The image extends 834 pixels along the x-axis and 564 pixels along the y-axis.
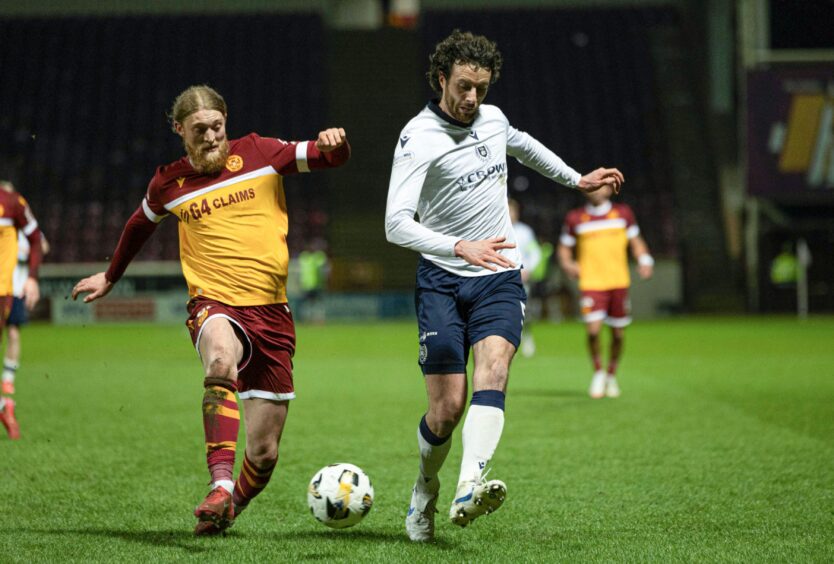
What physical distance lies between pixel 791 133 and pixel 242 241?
22.5 meters

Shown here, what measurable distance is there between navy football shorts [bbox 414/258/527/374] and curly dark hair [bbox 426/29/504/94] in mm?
869

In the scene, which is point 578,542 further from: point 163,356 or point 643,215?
point 643,215

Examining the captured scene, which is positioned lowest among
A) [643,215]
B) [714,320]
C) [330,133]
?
[714,320]

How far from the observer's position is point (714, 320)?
25.7 m

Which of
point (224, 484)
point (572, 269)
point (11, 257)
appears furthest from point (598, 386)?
point (224, 484)

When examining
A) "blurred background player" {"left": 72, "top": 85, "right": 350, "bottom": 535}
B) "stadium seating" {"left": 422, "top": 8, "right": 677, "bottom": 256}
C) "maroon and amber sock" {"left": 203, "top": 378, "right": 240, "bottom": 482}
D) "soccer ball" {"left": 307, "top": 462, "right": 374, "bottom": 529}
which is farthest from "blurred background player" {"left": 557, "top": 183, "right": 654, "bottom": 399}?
"stadium seating" {"left": 422, "top": 8, "right": 677, "bottom": 256}

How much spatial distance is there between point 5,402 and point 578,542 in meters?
5.29

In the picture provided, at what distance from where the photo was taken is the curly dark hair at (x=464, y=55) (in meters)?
4.64

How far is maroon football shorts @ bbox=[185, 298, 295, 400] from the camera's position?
4801mm

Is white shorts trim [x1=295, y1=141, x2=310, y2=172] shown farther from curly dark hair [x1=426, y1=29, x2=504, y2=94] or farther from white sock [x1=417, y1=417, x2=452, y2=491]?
white sock [x1=417, y1=417, x2=452, y2=491]

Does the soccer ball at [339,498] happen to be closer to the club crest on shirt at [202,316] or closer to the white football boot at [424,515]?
the white football boot at [424,515]

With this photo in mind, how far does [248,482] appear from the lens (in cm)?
493

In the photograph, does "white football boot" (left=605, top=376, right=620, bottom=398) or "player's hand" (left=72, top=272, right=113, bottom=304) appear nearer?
"player's hand" (left=72, top=272, right=113, bottom=304)

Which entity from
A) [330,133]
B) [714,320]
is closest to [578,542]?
[330,133]
